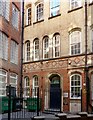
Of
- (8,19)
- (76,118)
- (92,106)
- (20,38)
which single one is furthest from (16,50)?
(76,118)

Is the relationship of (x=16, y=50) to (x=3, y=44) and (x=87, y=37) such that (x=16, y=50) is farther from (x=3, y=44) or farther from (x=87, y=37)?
(x=87, y=37)

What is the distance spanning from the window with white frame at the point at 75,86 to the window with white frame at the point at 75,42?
1.88 meters

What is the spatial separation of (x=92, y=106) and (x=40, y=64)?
6541 millimetres

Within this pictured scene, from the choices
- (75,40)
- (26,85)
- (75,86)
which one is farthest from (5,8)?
(26,85)

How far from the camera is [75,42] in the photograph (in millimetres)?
22953

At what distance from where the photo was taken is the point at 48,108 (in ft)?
79.6

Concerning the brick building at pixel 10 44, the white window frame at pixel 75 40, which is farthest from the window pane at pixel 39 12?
the white window frame at pixel 75 40

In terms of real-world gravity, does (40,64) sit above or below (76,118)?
above

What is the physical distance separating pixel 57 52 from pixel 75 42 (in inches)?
81.0

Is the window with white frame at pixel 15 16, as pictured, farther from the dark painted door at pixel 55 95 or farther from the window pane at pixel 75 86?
the window pane at pixel 75 86

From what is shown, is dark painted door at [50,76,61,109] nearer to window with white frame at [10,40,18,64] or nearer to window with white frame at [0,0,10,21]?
window with white frame at [10,40,18,64]

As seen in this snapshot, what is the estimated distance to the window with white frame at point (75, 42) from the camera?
22.7m

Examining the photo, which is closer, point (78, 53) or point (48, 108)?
point (78, 53)

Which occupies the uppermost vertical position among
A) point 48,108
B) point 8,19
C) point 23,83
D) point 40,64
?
point 8,19
